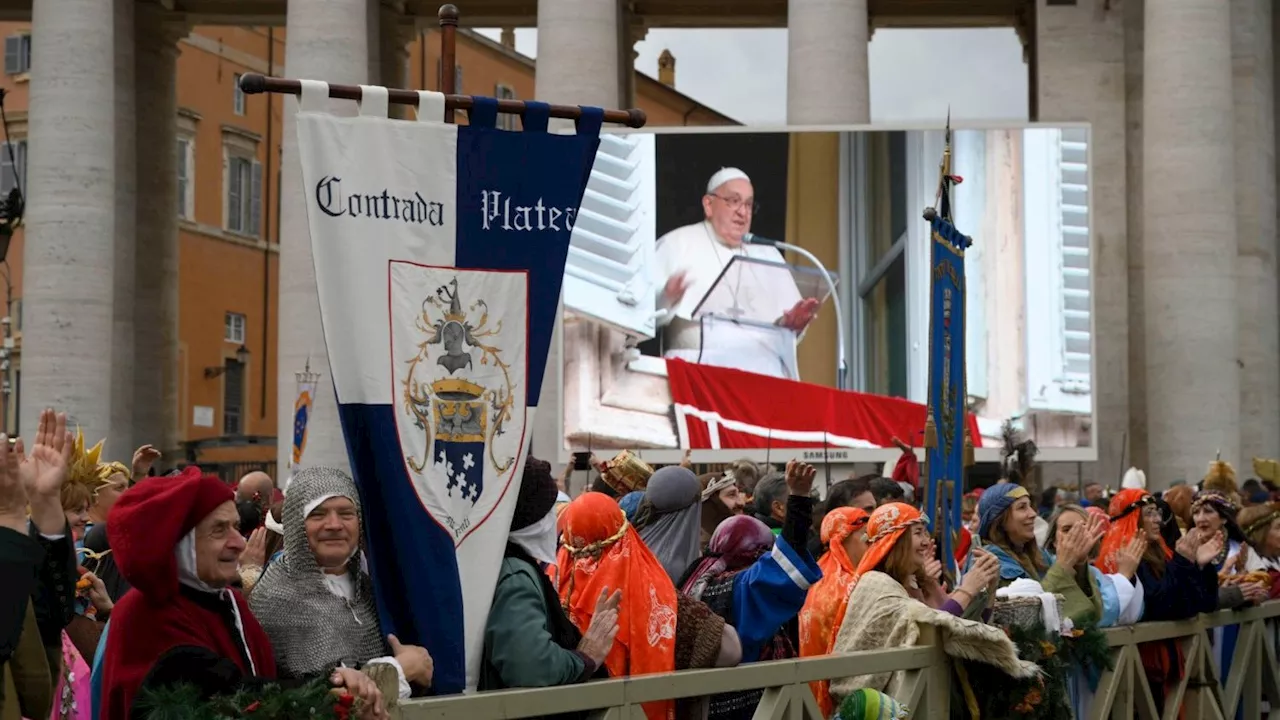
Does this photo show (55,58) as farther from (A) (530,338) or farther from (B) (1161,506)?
(A) (530,338)

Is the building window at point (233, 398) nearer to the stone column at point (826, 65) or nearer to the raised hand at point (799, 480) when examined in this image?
the stone column at point (826, 65)

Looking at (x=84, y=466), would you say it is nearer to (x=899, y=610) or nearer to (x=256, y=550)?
(x=256, y=550)

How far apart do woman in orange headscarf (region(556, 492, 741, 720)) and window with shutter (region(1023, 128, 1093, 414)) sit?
954 inches

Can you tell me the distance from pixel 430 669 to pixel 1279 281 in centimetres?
3350

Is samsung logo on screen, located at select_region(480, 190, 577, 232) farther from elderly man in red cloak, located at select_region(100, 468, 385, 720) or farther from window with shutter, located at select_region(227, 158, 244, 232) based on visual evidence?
window with shutter, located at select_region(227, 158, 244, 232)

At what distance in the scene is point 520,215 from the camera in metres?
6.82

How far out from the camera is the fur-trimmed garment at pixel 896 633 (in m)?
7.72

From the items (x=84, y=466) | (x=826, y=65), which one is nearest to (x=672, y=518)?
(x=84, y=466)

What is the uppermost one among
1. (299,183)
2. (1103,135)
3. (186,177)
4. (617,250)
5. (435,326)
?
(186,177)

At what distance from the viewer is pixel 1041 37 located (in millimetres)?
35625

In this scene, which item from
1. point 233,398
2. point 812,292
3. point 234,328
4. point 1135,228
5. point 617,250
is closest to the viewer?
point 617,250

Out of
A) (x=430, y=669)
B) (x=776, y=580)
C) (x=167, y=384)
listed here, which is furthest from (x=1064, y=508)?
(x=167, y=384)

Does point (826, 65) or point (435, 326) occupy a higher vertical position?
point (826, 65)

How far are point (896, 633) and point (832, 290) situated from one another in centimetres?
→ 2371
